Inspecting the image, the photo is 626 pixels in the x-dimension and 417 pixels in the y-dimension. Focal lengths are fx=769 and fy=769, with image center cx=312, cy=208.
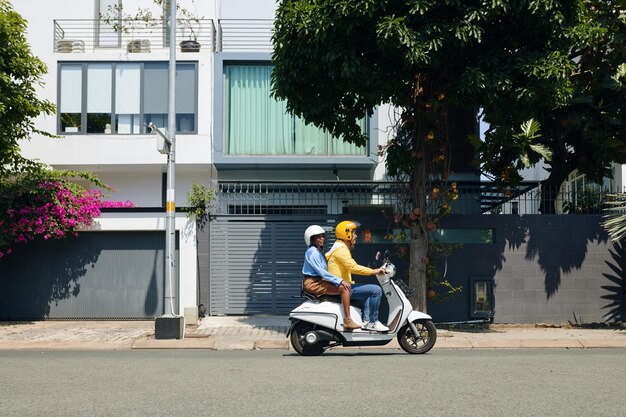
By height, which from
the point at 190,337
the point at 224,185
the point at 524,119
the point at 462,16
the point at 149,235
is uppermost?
the point at 462,16

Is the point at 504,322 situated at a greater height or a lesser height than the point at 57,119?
lesser

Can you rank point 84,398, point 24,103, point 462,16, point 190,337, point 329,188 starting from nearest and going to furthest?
point 84,398 < point 462,16 < point 190,337 < point 24,103 < point 329,188

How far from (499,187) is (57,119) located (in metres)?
11.2

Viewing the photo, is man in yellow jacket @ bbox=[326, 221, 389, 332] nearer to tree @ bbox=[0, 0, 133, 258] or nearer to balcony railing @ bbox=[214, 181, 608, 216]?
balcony railing @ bbox=[214, 181, 608, 216]

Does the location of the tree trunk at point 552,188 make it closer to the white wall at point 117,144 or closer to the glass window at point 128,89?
the white wall at point 117,144

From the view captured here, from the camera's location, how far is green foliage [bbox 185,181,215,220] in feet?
51.8

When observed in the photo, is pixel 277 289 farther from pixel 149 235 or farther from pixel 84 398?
pixel 84 398

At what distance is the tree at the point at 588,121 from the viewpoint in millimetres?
13891

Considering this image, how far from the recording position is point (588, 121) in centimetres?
1400

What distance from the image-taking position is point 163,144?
12.8 metres

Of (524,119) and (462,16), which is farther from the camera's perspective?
(524,119)

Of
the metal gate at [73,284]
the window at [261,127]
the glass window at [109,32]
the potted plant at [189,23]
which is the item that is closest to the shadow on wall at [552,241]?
the window at [261,127]

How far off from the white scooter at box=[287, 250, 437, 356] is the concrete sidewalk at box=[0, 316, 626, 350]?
1334 mm

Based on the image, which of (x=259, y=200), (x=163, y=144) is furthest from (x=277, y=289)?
(x=163, y=144)
